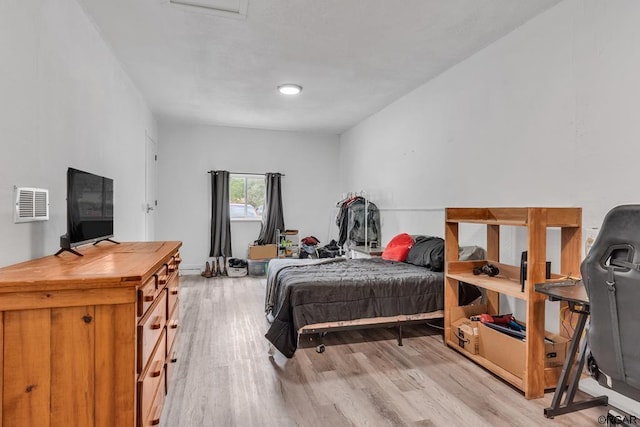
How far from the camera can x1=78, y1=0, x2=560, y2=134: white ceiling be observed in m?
A: 2.52

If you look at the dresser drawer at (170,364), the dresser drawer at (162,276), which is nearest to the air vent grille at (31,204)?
the dresser drawer at (162,276)

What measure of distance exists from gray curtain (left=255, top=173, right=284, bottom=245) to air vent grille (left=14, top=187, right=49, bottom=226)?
14.2ft

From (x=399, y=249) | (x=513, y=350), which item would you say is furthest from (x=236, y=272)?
(x=513, y=350)

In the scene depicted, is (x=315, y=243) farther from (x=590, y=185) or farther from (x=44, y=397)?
(x=44, y=397)

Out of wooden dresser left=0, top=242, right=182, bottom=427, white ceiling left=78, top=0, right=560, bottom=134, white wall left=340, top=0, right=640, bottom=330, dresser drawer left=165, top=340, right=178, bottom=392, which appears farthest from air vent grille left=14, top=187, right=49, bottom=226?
white wall left=340, top=0, right=640, bottom=330

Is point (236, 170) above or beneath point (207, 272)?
above

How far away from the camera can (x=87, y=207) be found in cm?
203

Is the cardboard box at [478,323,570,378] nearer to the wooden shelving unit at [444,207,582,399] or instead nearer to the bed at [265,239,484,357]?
the wooden shelving unit at [444,207,582,399]

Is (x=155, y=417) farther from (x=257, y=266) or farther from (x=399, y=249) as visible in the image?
(x=257, y=266)

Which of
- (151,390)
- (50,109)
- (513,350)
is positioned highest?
(50,109)

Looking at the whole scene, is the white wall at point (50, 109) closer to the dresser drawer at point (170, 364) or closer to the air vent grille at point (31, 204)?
the air vent grille at point (31, 204)

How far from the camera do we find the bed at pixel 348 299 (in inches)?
105

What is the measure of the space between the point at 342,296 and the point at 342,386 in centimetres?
69

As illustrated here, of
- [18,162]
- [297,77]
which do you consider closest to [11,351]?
[18,162]
